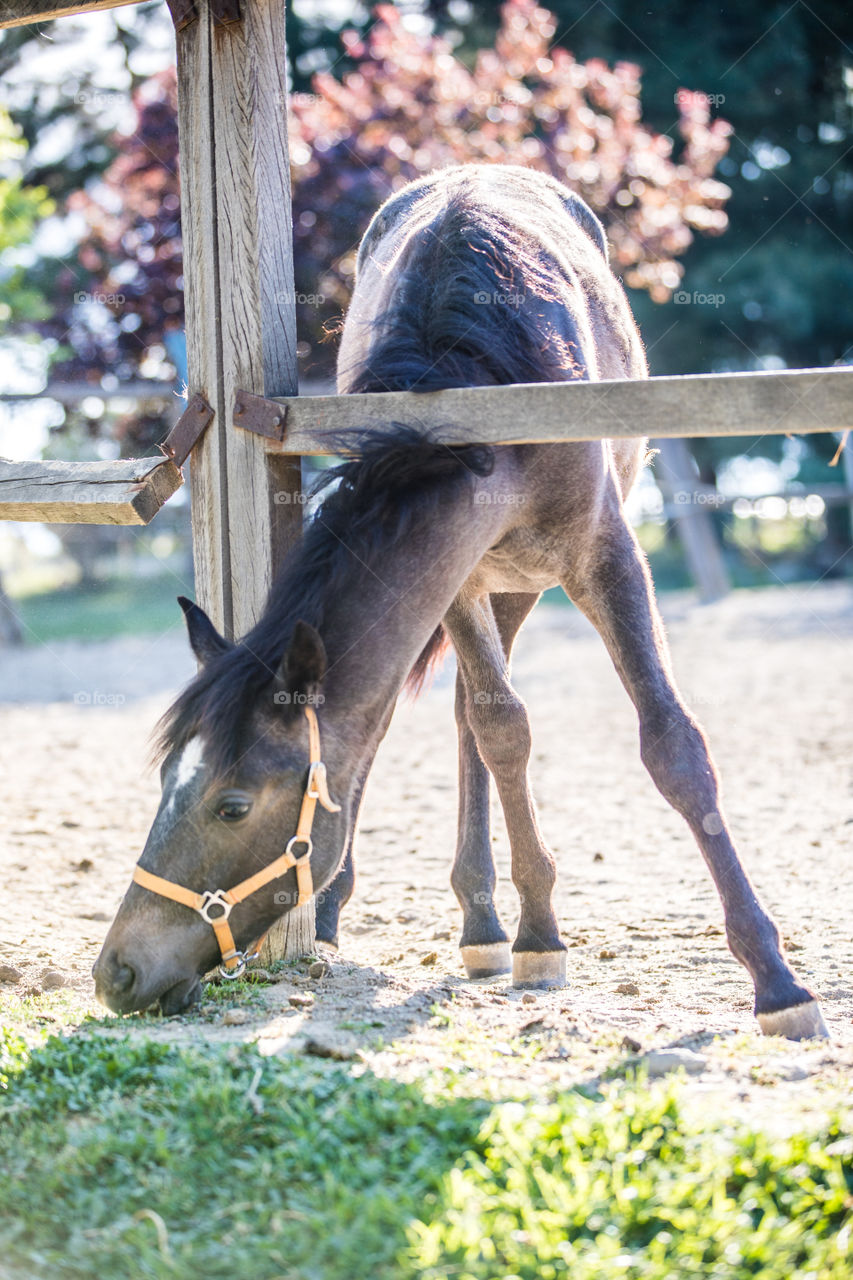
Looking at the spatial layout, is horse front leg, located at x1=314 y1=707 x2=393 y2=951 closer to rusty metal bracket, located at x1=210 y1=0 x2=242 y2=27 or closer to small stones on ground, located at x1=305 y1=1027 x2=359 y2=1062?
small stones on ground, located at x1=305 y1=1027 x2=359 y2=1062

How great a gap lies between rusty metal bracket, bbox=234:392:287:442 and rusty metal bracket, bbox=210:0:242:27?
1.17 meters

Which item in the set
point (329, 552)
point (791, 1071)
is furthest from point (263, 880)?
point (791, 1071)

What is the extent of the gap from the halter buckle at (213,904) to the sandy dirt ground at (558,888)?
1.09ft

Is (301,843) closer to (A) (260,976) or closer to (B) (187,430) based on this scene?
(A) (260,976)

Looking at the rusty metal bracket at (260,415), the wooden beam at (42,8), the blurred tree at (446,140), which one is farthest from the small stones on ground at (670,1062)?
the blurred tree at (446,140)

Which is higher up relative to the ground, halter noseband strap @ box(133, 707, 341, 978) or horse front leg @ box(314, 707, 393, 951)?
halter noseband strap @ box(133, 707, 341, 978)

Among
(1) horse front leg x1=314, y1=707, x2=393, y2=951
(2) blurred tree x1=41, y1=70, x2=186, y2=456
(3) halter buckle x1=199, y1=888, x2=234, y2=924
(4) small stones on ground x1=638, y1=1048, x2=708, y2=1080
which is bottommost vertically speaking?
(4) small stones on ground x1=638, y1=1048, x2=708, y2=1080

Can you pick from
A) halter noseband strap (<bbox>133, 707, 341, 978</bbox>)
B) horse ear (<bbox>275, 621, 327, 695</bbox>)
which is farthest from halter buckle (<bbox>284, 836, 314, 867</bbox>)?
horse ear (<bbox>275, 621, 327, 695</bbox>)

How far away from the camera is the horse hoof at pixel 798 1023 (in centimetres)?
290

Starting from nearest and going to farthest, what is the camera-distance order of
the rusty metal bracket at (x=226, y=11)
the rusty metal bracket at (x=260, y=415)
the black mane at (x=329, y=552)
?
the black mane at (x=329, y=552), the rusty metal bracket at (x=260, y=415), the rusty metal bracket at (x=226, y=11)

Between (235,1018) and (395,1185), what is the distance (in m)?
0.99

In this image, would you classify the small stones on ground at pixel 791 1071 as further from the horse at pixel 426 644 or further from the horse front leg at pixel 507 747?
the horse front leg at pixel 507 747

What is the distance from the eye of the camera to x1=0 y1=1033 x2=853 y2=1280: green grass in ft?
5.94

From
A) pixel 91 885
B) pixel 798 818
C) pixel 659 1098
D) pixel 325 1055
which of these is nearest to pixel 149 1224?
pixel 325 1055
